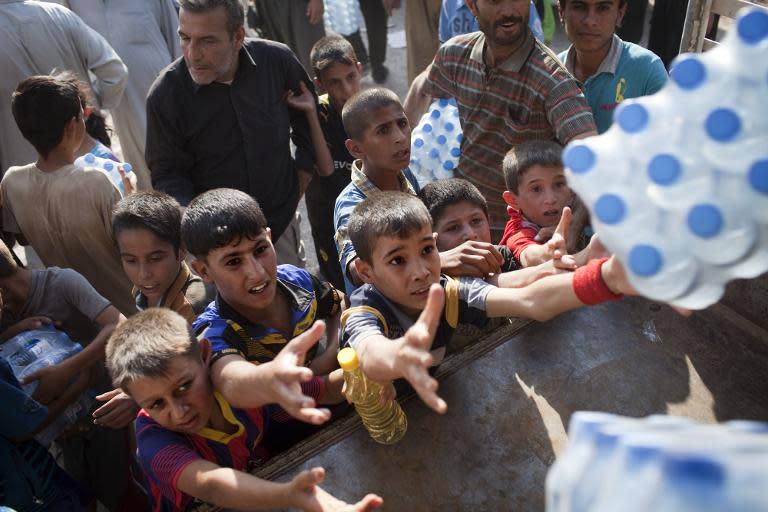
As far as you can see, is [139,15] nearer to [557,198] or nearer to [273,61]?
[273,61]

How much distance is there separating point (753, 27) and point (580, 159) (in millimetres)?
295

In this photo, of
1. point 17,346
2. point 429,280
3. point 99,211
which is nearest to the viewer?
point 429,280

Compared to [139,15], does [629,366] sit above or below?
below

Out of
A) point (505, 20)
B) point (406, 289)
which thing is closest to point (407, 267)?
point (406, 289)

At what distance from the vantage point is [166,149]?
8.77 ft

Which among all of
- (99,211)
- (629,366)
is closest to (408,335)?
(629,366)

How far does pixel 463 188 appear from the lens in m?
2.29

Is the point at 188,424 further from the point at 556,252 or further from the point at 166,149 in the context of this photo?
the point at 166,149

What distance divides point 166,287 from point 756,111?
191cm

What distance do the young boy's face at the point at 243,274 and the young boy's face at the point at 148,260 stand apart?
328mm

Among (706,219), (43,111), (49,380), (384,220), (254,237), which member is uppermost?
(706,219)

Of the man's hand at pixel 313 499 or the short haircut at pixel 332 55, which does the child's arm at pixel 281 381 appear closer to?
the man's hand at pixel 313 499

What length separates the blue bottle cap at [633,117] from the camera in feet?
2.99

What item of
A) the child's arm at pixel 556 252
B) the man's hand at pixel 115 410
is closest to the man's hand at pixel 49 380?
the man's hand at pixel 115 410
